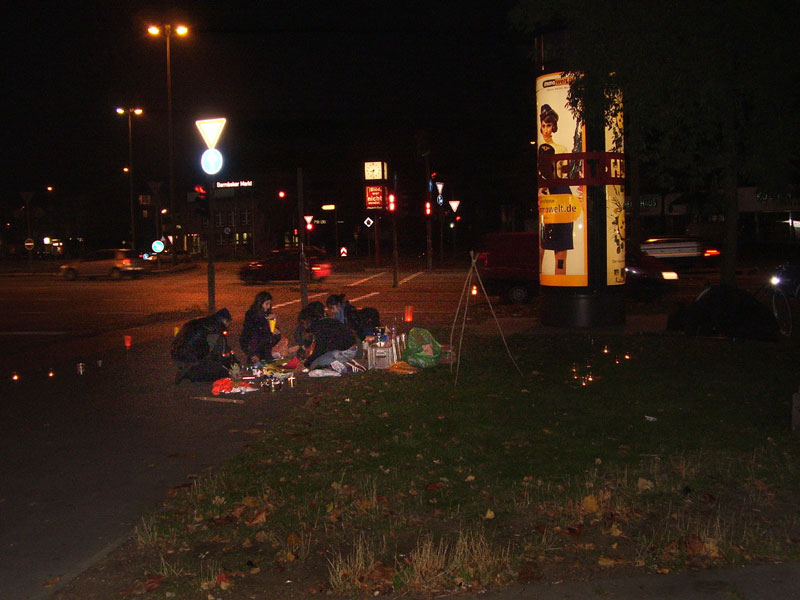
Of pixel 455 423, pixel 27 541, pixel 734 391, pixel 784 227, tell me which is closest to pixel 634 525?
pixel 455 423

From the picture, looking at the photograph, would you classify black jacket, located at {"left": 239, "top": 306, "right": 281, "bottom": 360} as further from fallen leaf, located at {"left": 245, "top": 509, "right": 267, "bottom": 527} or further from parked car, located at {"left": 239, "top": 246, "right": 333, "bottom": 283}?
parked car, located at {"left": 239, "top": 246, "right": 333, "bottom": 283}

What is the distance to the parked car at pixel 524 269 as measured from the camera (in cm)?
2150

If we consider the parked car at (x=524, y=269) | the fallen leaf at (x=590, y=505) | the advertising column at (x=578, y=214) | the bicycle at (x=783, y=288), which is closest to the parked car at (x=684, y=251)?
the parked car at (x=524, y=269)

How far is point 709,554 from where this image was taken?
4617 millimetres

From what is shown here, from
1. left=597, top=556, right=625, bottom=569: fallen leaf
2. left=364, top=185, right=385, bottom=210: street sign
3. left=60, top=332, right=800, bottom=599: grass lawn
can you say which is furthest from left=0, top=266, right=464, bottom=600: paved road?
left=364, top=185, right=385, bottom=210: street sign

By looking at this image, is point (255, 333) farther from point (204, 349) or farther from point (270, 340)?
point (204, 349)

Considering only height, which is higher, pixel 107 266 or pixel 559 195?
pixel 559 195

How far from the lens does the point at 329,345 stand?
11.0 metres

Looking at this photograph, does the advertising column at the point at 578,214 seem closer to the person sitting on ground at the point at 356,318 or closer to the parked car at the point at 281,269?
the person sitting on ground at the point at 356,318

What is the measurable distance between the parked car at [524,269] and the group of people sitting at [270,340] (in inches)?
410

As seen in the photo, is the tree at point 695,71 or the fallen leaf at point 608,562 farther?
the tree at point 695,71

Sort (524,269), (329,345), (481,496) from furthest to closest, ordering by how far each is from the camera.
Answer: (524,269) → (329,345) → (481,496)

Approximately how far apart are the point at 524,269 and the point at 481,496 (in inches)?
655

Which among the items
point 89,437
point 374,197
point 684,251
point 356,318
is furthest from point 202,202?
point 684,251
